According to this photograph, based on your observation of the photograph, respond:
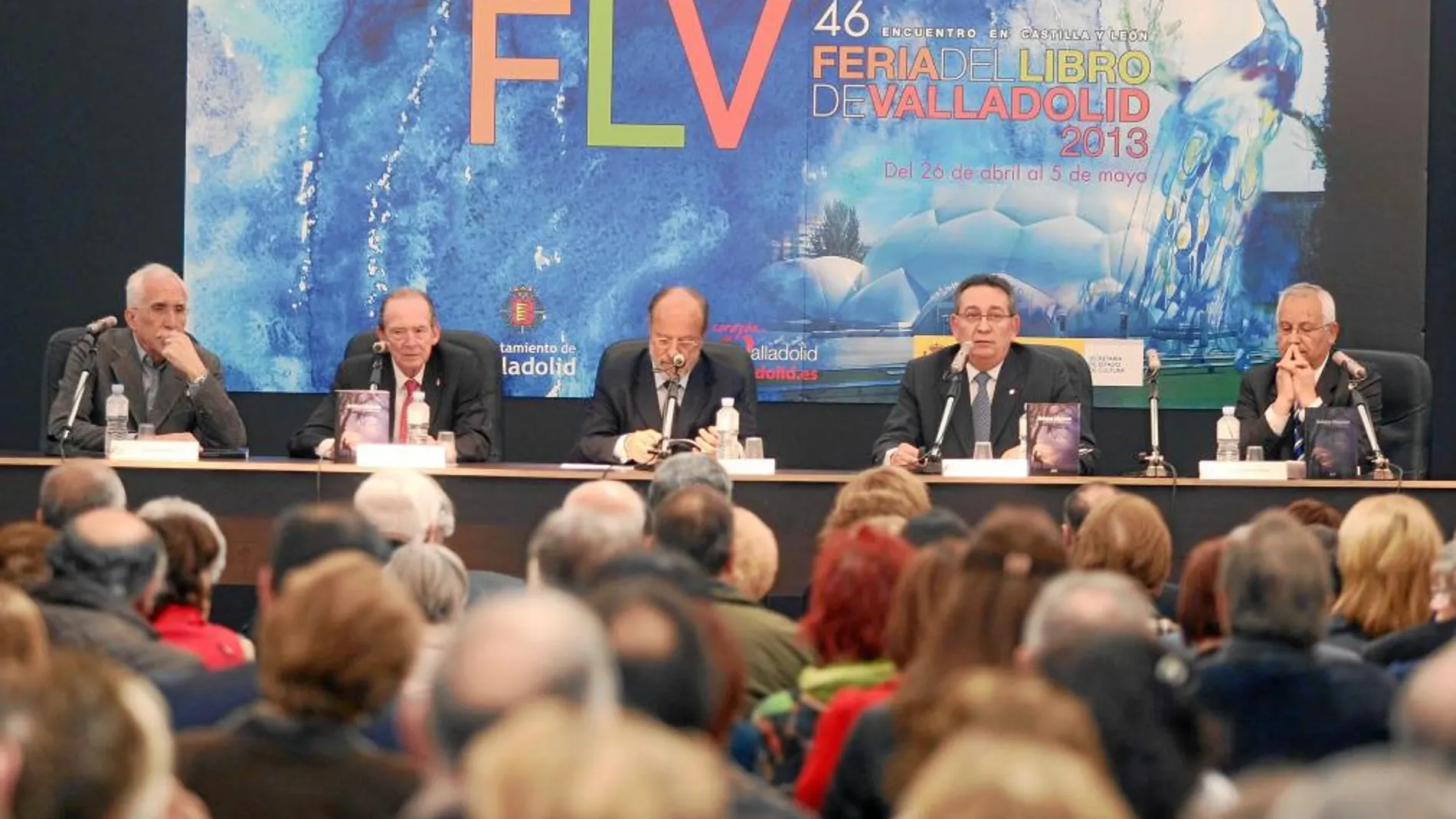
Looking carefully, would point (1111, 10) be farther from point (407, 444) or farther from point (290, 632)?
point (290, 632)

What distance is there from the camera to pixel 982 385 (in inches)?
276

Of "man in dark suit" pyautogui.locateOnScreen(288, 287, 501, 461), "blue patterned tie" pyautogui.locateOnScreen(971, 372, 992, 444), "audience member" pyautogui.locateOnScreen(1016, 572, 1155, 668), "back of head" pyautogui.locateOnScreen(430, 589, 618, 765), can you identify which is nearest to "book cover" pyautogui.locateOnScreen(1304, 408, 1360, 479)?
"blue patterned tie" pyautogui.locateOnScreen(971, 372, 992, 444)

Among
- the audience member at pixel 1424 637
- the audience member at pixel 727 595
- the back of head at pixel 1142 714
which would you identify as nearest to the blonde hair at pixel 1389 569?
the audience member at pixel 1424 637

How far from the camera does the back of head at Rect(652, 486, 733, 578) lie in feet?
12.5

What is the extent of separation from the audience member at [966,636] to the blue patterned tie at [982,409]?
391 cm

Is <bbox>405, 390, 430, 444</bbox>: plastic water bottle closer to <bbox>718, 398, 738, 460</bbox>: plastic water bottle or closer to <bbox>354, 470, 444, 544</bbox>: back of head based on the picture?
<bbox>718, 398, 738, 460</bbox>: plastic water bottle

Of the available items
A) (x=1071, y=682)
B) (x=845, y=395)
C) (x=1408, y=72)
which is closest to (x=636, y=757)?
(x=1071, y=682)

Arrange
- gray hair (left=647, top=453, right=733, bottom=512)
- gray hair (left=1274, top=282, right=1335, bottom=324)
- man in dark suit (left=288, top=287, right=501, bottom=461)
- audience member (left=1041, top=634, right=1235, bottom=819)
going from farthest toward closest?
gray hair (left=1274, top=282, right=1335, bottom=324) < man in dark suit (left=288, top=287, right=501, bottom=461) < gray hair (left=647, top=453, right=733, bottom=512) < audience member (left=1041, top=634, right=1235, bottom=819)

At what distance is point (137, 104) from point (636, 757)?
25.7ft

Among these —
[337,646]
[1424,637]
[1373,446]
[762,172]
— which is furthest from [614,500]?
[762,172]

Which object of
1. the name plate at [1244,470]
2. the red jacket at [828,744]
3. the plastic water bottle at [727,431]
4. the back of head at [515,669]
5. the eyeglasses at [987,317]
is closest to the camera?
the back of head at [515,669]

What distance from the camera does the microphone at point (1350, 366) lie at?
6754mm

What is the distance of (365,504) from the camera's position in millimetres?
4516

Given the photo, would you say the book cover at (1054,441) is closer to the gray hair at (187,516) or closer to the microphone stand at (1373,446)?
the microphone stand at (1373,446)
